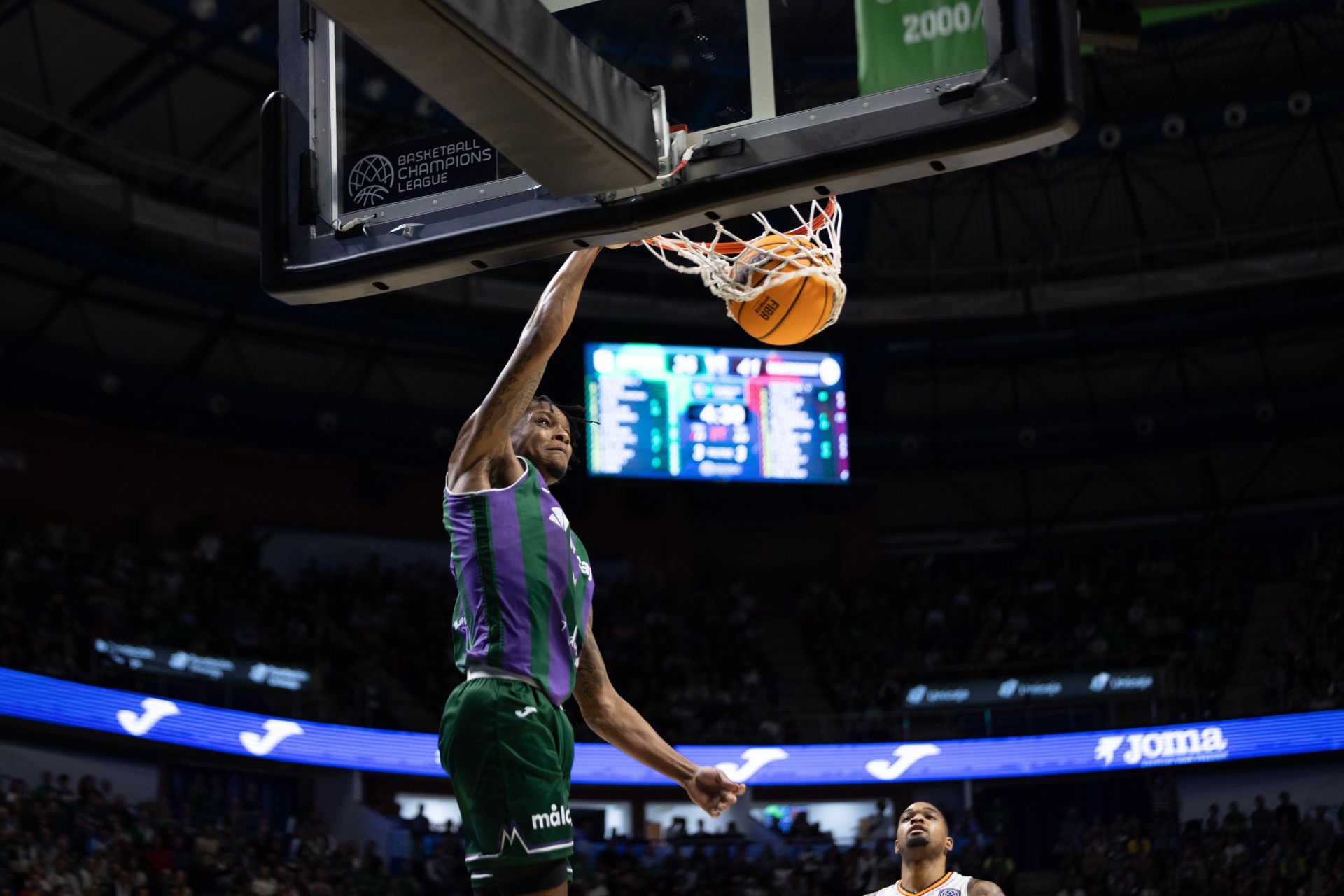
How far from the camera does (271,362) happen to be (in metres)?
23.5

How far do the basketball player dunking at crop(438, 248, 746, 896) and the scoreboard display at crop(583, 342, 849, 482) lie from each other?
1595 centimetres

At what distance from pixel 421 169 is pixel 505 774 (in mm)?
1678

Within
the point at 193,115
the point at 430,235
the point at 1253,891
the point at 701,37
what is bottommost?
the point at 1253,891

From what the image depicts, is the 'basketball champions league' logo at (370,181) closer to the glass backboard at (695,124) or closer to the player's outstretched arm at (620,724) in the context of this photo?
the glass backboard at (695,124)

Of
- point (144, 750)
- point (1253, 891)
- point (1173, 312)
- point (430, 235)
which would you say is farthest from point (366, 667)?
point (430, 235)

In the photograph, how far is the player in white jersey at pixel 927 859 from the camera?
6559 millimetres

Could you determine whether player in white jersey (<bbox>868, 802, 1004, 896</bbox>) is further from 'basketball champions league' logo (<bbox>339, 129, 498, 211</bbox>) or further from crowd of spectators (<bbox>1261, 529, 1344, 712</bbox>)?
crowd of spectators (<bbox>1261, 529, 1344, 712</bbox>)

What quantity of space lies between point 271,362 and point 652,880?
33.6 ft

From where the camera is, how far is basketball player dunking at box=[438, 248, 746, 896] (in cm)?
331

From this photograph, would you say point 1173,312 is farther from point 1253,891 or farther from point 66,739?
point 66,739

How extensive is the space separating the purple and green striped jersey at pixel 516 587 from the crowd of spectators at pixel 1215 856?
1611cm

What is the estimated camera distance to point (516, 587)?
3506 mm

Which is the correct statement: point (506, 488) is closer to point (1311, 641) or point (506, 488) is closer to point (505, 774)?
point (505, 774)

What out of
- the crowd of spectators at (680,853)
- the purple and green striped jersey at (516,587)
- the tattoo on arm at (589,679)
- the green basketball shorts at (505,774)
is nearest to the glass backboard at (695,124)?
the purple and green striped jersey at (516,587)
